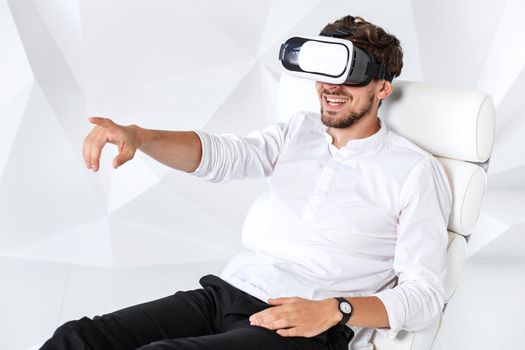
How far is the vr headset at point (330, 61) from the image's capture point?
2064mm

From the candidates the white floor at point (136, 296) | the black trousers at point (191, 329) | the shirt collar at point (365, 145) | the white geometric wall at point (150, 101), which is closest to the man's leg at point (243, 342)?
the black trousers at point (191, 329)

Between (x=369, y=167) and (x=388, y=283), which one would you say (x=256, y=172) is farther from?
(x=388, y=283)

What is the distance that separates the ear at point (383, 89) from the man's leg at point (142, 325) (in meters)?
0.70

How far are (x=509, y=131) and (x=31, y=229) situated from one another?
2112 mm

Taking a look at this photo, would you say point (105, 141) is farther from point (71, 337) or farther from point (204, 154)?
point (71, 337)

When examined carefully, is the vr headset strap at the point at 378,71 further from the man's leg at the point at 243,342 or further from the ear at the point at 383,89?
the man's leg at the point at 243,342

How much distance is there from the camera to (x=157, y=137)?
6.84ft

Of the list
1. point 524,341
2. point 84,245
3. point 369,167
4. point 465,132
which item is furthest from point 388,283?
point 84,245

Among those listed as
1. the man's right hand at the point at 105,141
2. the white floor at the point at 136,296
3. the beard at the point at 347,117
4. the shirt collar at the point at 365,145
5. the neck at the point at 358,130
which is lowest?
the white floor at the point at 136,296

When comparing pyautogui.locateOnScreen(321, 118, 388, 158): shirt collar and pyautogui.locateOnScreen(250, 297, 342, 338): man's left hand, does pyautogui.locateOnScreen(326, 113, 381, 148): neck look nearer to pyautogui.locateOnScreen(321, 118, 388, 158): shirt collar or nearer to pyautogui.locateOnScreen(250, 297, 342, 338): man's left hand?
pyautogui.locateOnScreen(321, 118, 388, 158): shirt collar

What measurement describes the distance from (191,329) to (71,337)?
0.99ft

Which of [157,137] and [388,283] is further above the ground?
[157,137]

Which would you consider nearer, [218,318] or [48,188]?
[218,318]

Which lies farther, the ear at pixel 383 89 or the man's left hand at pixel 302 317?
the ear at pixel 383 89
